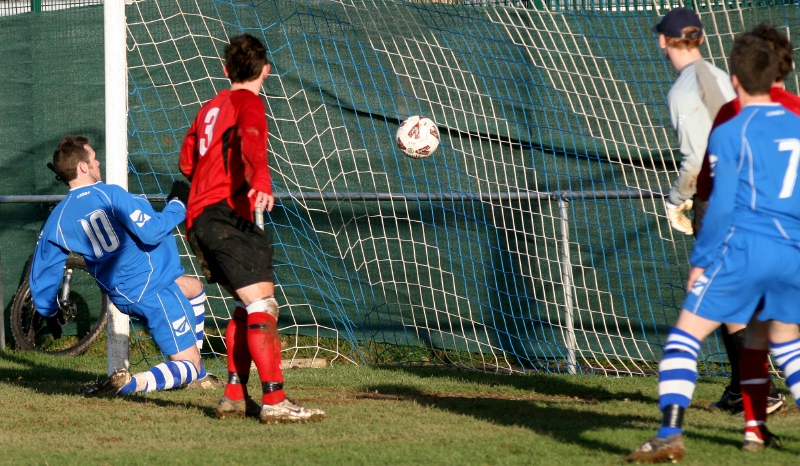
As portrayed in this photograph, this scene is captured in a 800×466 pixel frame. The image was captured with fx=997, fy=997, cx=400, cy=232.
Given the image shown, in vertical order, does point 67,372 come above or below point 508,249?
below

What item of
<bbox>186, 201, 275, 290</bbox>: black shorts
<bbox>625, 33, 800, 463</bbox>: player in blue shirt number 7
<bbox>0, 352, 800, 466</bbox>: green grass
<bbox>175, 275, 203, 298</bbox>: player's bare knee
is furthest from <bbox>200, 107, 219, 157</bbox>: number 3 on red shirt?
<bbox>625, 33, 800, 463</bbox>: player in blue shirt number 7

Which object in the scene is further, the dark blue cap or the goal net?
the goal net

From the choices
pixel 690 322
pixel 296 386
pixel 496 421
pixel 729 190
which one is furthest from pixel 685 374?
pixel 296 386

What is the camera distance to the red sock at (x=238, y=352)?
536 centimetres

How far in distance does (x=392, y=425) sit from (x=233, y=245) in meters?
1.24

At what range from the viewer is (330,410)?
566cm

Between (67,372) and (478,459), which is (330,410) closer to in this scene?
(478,459)

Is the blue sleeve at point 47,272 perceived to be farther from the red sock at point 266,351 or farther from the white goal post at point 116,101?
the red sock at point 266,351

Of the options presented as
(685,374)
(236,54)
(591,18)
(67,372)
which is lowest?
(67,372)

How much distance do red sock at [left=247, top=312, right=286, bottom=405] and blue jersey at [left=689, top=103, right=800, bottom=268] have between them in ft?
7.38

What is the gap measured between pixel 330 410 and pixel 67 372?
294cm

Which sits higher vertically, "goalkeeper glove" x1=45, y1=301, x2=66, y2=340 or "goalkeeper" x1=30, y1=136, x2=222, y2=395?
"goalkeeper" x1=30, y1=136, x2=222, y2=395

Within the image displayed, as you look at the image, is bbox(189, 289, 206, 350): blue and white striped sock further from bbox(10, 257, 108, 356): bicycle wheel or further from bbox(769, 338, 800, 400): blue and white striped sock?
bbox(769, 338, 800, 400): blue and white striped sock

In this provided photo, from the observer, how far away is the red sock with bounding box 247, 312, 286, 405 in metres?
5.05
